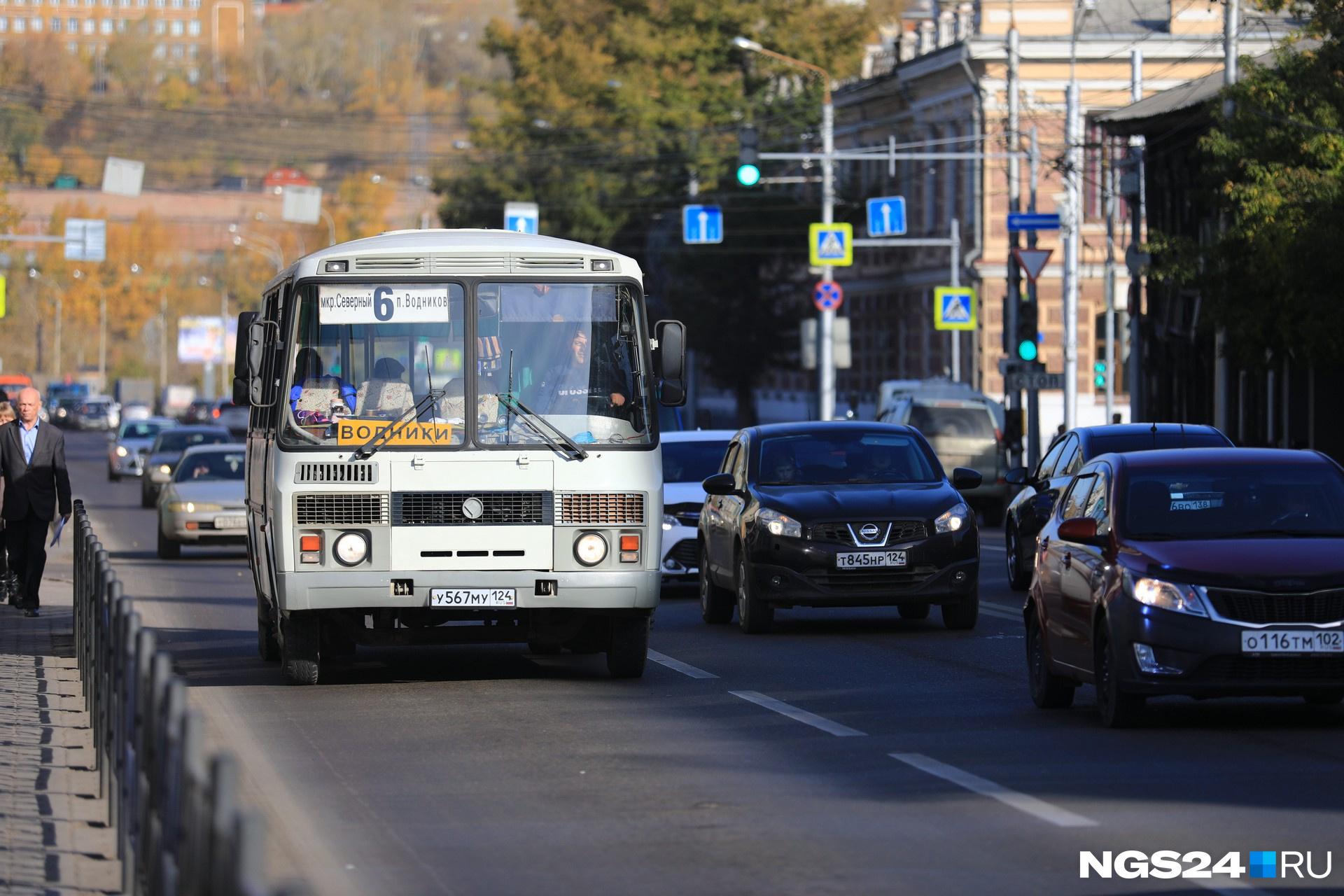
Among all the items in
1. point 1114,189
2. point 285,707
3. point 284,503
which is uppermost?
point 1114,189

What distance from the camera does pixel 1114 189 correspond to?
56.2m

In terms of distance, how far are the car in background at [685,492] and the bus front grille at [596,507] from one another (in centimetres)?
786

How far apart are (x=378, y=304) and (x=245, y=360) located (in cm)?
95

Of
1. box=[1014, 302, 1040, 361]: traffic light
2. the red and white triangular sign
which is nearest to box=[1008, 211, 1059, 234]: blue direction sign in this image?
the red and white triangular sign

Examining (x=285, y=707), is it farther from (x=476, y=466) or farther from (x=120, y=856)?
(x=120, y=856)

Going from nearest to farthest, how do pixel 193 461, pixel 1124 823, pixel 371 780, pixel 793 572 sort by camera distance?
pixel 1124 823 < pixel 371 780 < pixel 793 572 < pixel 193 461

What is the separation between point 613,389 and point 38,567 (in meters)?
7.52

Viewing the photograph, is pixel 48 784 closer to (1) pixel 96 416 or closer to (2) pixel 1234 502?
(2) pixel 1234 502

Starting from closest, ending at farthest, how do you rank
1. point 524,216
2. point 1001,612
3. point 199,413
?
point 1001,612 → point 524,216 → point 199,413

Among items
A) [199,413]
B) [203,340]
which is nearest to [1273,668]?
[199,413]

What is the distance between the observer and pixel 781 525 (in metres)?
18.8

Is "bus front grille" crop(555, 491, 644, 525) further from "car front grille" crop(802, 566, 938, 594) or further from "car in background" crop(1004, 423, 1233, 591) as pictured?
"car in background" crop(1004, 423, 1233, 591)

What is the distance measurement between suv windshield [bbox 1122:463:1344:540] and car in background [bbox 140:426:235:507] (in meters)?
34.0

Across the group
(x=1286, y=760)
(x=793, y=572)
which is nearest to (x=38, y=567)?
(x=793, y=572)
